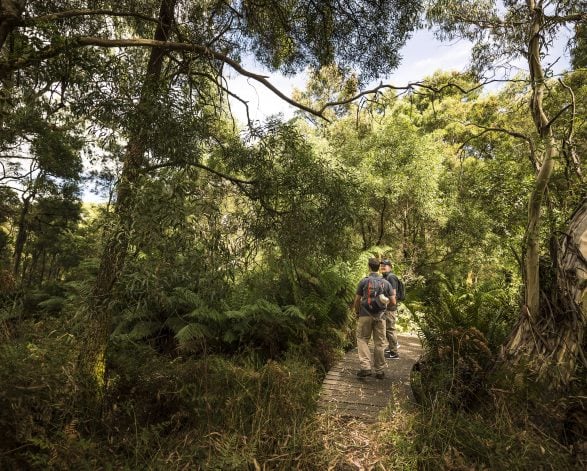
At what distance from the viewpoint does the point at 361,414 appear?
14.3 ft

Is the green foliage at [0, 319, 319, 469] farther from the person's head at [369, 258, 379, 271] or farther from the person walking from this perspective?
the person walking

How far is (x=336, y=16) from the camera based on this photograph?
5109 mm

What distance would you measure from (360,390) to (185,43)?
5.18 meters

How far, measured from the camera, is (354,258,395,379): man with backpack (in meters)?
5.30

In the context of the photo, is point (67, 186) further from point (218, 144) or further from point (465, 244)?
point (465, 244)

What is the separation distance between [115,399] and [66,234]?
42.5 feet

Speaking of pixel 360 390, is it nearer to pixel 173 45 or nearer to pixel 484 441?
pixel 484 441

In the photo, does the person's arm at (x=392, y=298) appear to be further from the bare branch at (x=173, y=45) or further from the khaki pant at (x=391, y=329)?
the bare branch at (x=173, y=45)

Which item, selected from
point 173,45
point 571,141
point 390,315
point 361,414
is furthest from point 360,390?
point 173,45

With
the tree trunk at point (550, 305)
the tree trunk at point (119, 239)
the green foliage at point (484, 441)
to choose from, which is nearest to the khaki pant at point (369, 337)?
the green foliage at point (484, 441)

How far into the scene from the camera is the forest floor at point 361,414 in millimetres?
3596

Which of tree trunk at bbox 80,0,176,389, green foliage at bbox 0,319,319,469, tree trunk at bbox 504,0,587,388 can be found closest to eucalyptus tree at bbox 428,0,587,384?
tree trunk at bbox 504,0,587,388

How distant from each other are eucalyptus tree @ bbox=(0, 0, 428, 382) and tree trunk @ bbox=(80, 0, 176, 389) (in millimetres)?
12

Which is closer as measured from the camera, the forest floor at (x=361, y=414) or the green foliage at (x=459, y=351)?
the forest floor at (x=361, y=414)
